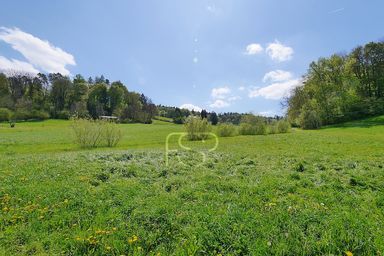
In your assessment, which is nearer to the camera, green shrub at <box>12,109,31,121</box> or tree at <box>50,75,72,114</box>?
green shrub at <box>12,109,31,121</box>

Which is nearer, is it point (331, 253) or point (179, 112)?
point (331, 253)

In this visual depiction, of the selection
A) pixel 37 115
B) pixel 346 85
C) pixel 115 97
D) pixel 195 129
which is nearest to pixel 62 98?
pixel 37 115

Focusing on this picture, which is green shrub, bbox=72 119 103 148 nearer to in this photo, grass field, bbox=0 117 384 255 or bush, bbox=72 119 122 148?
bush, bbox=72 119 122 148

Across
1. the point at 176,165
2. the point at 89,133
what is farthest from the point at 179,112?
the point at 176,165

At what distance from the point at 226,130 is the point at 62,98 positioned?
78479mm

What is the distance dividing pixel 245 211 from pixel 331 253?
6.36ft

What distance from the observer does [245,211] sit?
5.78 m

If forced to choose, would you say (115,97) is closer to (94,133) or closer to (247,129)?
(247,129)

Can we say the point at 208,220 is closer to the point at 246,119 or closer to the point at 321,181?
the point at 321,181

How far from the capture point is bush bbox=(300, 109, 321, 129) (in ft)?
164

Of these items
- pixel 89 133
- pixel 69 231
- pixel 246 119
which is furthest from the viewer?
pixel 246 119

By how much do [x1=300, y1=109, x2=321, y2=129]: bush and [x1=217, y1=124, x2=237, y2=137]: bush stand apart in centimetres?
2002

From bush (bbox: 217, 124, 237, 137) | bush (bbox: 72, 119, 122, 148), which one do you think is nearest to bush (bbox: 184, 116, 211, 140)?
bush (bbox: 217, 124, 237, 137)

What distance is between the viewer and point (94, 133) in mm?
25828
